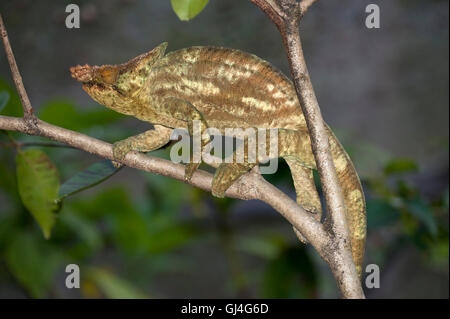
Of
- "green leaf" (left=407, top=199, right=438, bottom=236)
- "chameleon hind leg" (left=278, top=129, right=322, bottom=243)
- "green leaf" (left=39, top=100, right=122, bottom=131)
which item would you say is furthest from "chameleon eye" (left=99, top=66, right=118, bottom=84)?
"green leaf" (left=407, top=199, right=438, bottom=236)

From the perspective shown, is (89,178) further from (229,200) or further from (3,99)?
(229,200)

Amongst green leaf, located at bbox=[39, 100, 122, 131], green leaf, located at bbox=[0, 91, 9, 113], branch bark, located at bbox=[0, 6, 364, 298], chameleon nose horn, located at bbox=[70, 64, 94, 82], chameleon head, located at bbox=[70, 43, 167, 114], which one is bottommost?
branch bark, located at bbox=[0, 6, 364, 298]

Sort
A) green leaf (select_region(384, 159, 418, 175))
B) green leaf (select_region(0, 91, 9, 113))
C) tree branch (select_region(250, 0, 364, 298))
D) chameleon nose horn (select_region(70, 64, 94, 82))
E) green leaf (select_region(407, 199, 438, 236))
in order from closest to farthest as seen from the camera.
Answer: tree branch (select_region(250, 0, 364, 298)), chameleon nose horn (select_region(70, 64, 94, 82)), green leaf (select_region(0, 91, 9, 113)), green leaf (select_region(407, 199, 438, 236)), green leaf (select_region(384, 159, 418, 175))

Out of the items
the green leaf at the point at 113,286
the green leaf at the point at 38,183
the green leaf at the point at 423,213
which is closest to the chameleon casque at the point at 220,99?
the green leaf at the point at 38,183

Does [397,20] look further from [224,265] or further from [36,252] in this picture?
[36,252]

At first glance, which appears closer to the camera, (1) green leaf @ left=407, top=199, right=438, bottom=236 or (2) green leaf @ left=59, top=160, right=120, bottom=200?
(2) green leaf @ left=59, top=160, right=120, bottom=200

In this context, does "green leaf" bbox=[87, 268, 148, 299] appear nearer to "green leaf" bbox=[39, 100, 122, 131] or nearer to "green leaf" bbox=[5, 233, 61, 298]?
"green leaf" bbox=[5, 233, 61, 298]

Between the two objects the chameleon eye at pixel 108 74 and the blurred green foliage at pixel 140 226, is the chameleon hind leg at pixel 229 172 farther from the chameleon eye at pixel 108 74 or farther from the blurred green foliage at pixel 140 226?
the blurred green foliage at pixel 140 226
